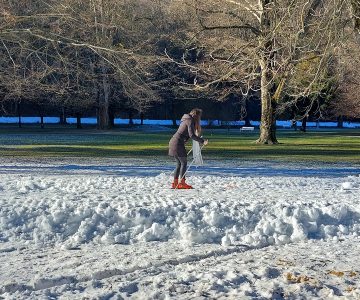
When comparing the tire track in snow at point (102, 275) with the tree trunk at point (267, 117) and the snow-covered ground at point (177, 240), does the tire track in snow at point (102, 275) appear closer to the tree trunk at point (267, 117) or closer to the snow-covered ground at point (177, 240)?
the snow-covered ground at point (177, 240)

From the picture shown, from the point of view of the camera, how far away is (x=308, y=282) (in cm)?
688

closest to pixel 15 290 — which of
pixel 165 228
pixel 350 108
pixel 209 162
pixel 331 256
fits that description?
pixel 165 228

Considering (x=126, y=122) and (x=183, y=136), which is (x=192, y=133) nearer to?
(x=183, y=136)

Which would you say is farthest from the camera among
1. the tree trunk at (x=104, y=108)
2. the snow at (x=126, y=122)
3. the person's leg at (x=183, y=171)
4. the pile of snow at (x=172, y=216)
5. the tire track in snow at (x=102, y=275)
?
the snow at (x=126, y=122)

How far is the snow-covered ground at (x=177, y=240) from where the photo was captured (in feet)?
22.0

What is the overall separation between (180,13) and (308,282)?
26.2 m

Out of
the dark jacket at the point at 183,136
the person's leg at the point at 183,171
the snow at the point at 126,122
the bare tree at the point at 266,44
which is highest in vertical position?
the bare tree at the point at 266,44

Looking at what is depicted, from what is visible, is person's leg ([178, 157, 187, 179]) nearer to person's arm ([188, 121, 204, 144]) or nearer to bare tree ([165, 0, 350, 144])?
person's arm ([188, 121, 204, 144])

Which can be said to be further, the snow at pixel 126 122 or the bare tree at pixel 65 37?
the snow at pixel 126 122

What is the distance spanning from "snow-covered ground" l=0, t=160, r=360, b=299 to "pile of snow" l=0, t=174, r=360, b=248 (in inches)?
0.7

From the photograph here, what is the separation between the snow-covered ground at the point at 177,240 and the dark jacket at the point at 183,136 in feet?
2.80

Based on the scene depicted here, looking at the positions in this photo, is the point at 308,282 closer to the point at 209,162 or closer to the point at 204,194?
the point at 204,194

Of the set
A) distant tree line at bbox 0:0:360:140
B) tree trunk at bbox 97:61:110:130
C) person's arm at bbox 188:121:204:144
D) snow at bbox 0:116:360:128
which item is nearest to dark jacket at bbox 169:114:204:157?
person's arm at bbox 188:121:204:144

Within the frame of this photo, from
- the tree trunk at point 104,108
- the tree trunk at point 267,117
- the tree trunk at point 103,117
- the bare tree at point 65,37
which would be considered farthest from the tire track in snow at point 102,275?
the tree trunk at point 103,117
